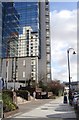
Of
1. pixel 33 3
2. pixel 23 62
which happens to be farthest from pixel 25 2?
pixel 23 62

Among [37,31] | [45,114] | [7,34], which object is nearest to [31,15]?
[37,31]

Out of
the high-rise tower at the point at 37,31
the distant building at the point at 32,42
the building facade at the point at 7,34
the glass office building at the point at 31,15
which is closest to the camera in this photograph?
the building facade at the point at 7,34

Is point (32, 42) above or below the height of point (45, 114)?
above

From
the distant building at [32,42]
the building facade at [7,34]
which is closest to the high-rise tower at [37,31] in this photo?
the distant building at [32,42]

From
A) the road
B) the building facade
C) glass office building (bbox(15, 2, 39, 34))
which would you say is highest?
glass office building (bbox(15, 2, 39, 34))

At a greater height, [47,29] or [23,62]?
[47,29]

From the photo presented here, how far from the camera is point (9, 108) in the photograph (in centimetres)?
2383

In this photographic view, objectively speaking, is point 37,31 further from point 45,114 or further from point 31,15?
point 45,114

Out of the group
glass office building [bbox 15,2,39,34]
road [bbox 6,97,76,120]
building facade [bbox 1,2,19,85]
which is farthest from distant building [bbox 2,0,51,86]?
road [bbox 6,97,76,120]

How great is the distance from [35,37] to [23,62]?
1305cm

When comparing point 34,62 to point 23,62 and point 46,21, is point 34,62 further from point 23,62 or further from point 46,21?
point 46,21

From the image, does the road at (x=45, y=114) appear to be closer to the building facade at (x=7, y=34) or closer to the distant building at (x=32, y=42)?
the building facade at (x=7, y=34)

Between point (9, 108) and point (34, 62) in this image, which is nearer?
point (9, 108)

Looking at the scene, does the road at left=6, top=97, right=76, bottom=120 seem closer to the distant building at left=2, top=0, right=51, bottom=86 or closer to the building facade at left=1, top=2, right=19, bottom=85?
the building facade at left=1, top=2, right=19, bottom=85
